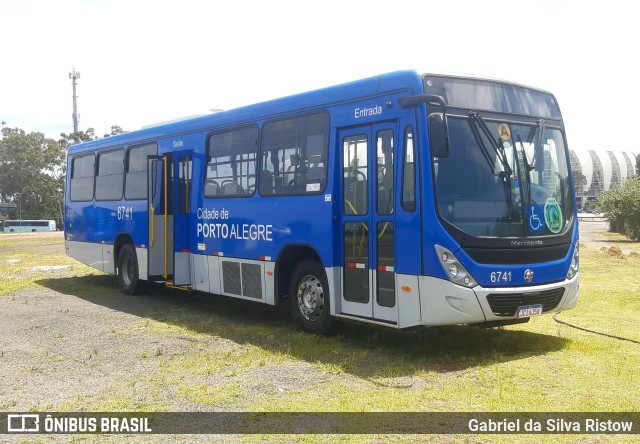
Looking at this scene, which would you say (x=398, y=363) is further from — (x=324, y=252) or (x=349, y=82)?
(x=349, y=82)

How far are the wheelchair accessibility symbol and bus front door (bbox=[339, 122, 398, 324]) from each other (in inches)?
63.3

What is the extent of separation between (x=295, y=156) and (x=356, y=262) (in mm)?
1953

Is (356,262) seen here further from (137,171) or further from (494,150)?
(137,171)

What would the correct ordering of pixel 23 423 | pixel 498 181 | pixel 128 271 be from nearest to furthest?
pixel 23 423, pixel 498 181, pixel 128 271

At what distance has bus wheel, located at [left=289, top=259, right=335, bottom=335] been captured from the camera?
9.73 metres

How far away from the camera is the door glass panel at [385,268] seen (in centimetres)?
867

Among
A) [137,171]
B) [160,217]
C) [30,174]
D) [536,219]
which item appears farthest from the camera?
[30,174]

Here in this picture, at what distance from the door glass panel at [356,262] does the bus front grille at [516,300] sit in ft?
5.15

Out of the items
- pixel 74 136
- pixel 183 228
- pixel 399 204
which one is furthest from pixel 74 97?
pixel 399 204

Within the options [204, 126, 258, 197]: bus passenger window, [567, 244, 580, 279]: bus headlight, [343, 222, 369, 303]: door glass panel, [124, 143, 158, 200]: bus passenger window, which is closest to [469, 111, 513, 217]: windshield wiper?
[567, 244, 580, 279]: bus headlight

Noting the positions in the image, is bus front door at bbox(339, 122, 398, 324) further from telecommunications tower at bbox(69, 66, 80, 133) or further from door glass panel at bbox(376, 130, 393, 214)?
telecommunications tower at bbox(69, 66, 80, 133)

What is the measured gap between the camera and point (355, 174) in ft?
30.4

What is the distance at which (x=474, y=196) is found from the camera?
8.34 m

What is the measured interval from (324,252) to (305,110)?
1999 millimetres
